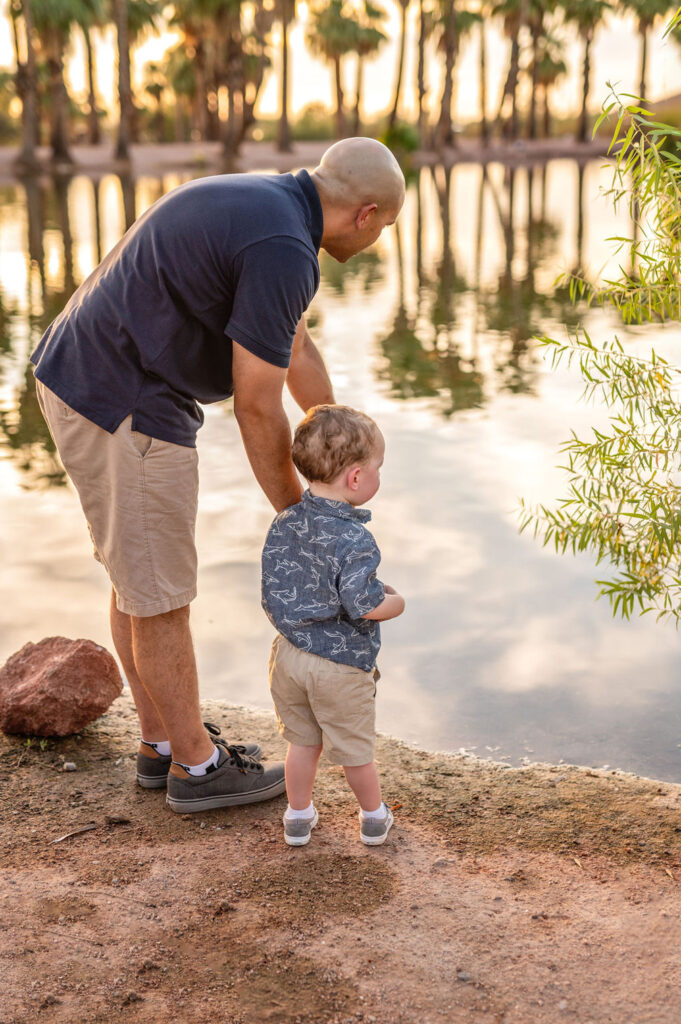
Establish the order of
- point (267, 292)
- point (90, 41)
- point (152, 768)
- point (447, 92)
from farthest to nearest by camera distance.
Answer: point (447, 92) < point (90, 41) < point (152, 768) < point (267, 292)

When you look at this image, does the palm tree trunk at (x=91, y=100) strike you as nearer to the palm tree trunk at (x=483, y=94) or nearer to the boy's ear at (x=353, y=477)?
the palm tree trunk at (x=483, y=94)

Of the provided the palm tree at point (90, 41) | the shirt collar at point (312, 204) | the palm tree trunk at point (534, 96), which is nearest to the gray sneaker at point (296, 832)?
the shirt collar at point (312, 204)

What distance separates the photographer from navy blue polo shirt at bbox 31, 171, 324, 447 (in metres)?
2.54

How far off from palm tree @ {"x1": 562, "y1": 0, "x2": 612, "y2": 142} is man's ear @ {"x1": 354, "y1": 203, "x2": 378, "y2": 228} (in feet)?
193

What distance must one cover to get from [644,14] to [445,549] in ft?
211

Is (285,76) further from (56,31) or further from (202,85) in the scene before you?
(202,85)

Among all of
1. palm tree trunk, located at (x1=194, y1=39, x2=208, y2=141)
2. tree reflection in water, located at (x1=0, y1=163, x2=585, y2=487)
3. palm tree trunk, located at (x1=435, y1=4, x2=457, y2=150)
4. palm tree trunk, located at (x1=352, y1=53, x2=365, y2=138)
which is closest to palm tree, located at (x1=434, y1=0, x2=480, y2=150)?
palm tree trunk, located at (x1=435, y1=4, x2=457, y2=150)

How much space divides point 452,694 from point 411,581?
3.24ft

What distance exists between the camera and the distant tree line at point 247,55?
132ft

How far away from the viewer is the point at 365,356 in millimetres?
9148

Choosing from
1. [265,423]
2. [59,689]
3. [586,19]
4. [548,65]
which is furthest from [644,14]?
[265,423]

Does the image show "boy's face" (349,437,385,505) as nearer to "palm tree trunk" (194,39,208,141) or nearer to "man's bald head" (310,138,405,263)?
"man's bald head" (310,138,405,263)

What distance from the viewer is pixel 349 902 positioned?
2627 mm

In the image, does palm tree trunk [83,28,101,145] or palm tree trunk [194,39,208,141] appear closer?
palm tree trunk [83,28,101,145]
